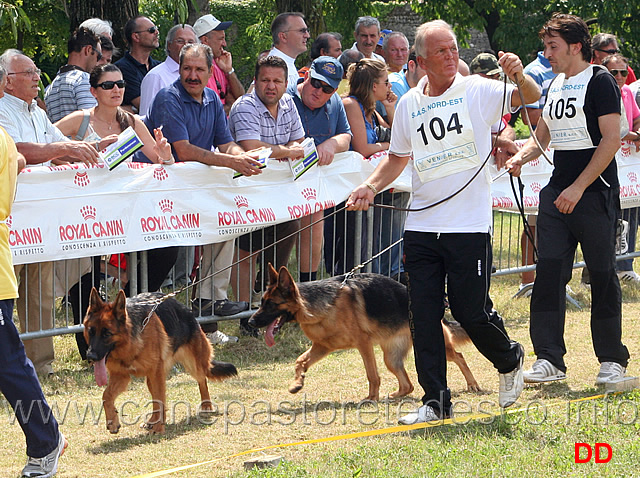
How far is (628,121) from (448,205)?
218 inches

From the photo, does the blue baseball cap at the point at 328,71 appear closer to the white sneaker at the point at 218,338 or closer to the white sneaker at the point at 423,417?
the white sneaker at the point at 218,338

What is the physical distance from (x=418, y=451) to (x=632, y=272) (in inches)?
271

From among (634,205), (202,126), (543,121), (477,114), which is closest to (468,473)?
(477,114)

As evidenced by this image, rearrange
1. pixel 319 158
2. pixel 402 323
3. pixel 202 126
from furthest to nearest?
pixel 319 158, pixel 202 126, pixel 402 323

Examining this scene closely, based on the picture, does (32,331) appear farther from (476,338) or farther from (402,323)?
(476,338)

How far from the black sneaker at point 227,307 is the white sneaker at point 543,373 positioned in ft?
8.86

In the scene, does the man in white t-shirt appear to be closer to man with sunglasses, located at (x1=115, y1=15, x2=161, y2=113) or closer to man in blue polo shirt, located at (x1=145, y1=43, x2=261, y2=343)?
man with sunglasses, located at (x1=115, y1=15, x2=161, y2=113)

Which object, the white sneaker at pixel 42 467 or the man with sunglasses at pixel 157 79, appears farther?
the man with sunglasses at pixel 157 79

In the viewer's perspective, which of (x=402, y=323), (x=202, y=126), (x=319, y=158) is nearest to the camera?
(x=402, y=323)

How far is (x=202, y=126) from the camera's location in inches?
298

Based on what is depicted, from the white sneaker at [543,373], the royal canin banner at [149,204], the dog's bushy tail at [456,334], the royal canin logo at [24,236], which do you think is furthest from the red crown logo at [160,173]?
the white sneaker at [543,373]

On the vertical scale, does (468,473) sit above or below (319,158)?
below

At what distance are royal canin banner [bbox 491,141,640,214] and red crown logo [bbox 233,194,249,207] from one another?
113 inches

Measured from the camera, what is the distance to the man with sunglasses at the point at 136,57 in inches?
364
